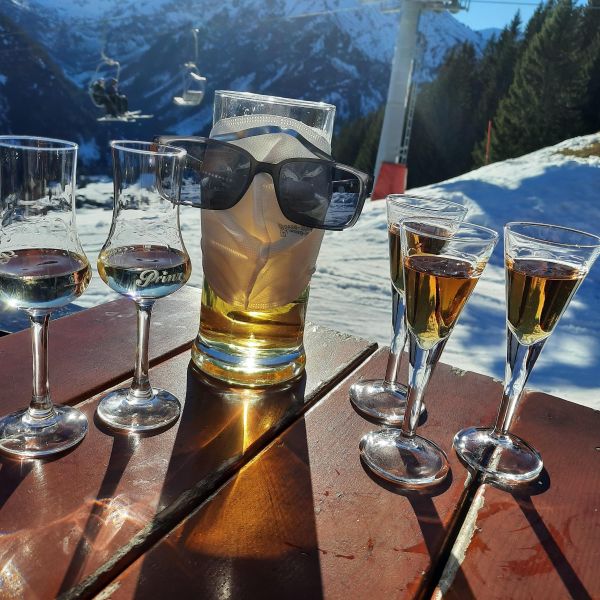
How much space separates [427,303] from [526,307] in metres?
0.21

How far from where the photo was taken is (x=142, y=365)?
118 centimetres

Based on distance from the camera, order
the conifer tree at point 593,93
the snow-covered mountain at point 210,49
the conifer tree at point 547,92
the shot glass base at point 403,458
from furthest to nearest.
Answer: the snow-covered mountain at point 210,49 < the conifer tree at point 547,92 < the conifer tree at point 593,93 < the shot glass base at point 403,458

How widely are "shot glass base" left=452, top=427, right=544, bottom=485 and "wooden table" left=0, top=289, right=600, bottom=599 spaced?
0.03 meters

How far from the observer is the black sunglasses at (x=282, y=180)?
1166 mm

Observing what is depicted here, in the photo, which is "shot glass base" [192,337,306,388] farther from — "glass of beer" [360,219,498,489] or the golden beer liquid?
"glass of beer" [360,219,498,489]

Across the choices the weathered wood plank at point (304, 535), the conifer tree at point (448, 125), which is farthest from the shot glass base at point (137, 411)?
the conifer tree at point (448, 125)

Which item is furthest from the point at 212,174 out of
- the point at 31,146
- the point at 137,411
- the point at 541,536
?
the point at 541,536

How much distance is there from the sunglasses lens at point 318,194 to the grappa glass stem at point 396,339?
0.81ft

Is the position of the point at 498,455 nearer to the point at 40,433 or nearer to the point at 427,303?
the point at 427,303

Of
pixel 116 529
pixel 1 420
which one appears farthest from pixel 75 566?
pixel 1 420

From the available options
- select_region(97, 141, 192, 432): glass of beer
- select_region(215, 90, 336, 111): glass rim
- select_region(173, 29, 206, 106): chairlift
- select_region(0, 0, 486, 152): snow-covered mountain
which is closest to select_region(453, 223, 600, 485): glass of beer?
select_region(215, 90, 336, 111): glass rim

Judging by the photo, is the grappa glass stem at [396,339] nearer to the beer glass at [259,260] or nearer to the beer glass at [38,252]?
the beer glass at [259,260]

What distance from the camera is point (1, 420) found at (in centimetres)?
106

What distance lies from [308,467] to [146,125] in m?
74.9
